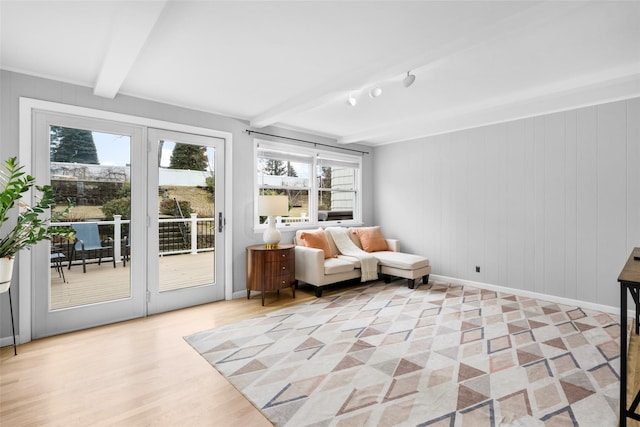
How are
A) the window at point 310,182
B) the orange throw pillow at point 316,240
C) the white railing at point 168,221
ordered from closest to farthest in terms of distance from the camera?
the white railing at point 168,221 → the orange throw pillow at point 316,240 → the window at point 310,182

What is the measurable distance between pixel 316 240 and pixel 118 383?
2.95m

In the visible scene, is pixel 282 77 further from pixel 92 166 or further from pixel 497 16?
pixel 92 166

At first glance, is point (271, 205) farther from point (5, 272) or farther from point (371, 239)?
point (5, 272)

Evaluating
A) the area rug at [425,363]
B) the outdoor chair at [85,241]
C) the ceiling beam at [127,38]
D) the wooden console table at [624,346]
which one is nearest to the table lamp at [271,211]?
the area rug at [425,363]

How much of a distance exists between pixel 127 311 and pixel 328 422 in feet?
8.90

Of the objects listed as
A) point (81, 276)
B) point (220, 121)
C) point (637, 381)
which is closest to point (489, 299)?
point (637, 381)

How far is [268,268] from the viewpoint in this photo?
13.3ft

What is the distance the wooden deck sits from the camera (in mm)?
3178

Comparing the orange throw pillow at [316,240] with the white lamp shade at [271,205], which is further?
the orange throw pillow at [316,240]

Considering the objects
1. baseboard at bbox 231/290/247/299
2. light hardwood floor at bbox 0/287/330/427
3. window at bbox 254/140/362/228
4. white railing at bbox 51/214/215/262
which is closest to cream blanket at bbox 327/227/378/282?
window at bbox 254/140/362/228

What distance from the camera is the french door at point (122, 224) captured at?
3.11 metres

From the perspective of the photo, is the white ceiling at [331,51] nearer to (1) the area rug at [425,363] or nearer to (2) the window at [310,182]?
(2) the window at [310,182]

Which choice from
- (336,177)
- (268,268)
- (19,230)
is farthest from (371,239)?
(19,230)

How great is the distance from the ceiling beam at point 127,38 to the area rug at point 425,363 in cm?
241
